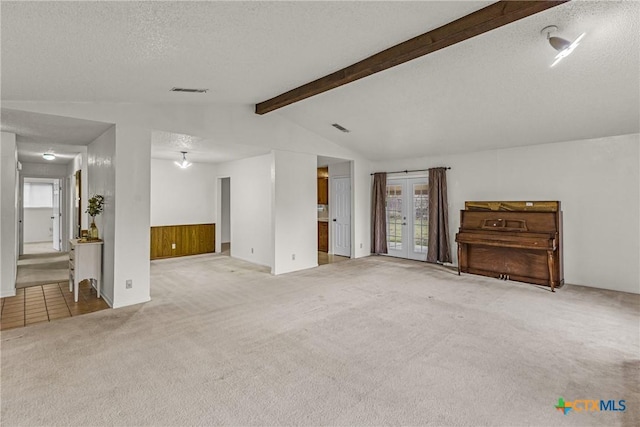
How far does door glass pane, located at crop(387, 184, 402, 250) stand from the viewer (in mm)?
7422


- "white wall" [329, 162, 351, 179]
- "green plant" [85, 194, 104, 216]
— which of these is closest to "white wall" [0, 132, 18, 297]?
"green plant" [85, 194, 104, 216]

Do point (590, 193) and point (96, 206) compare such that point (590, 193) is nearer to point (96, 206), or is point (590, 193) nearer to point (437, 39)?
point (437, 39)

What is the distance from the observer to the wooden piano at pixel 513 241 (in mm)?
4859

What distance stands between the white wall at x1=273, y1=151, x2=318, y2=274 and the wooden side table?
2.59 m

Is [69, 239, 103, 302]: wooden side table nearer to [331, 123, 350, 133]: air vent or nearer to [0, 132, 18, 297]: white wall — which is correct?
[0, 132, 18, 297]: white wall

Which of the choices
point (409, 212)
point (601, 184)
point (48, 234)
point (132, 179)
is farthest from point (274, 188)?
point (48, 234)

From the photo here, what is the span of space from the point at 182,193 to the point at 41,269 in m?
2.98

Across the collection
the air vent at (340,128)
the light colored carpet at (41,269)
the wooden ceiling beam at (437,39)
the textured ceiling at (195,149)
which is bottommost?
the light colored carpet at (41,269)

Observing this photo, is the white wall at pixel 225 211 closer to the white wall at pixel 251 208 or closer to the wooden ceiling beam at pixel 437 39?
the white wall at pixel 251 208

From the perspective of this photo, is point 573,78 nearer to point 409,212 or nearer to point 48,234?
point 409,212

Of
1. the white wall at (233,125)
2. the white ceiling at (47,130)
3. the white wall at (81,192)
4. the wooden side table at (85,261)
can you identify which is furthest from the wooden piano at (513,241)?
the white wall at (81,192)

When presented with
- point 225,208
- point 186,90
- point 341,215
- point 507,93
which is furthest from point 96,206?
point 507,93

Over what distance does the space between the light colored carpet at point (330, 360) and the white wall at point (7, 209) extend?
1698 mm

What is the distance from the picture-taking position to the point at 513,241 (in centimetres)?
496
